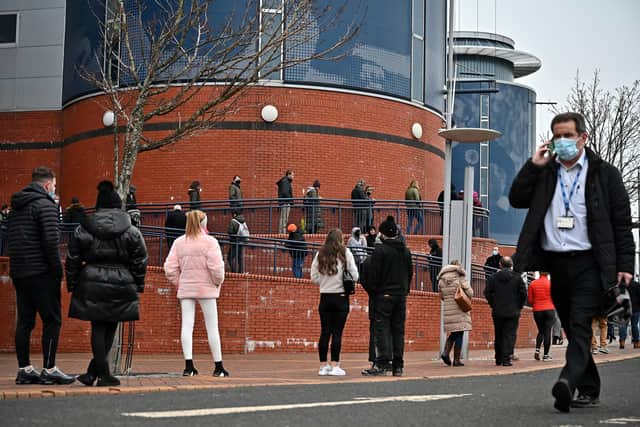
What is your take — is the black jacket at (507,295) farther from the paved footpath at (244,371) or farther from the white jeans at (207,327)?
the white jeans at (207,327)

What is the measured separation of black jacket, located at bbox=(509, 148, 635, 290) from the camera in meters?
7.63

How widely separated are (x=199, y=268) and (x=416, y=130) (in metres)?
18.1

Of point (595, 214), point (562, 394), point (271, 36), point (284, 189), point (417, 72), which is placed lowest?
point (562, 394)

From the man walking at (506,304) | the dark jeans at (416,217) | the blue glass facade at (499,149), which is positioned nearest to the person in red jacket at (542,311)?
the man walking at (506,304)

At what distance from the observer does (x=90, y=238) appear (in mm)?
10516

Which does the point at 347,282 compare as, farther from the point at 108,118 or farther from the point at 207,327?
the point at 108,118

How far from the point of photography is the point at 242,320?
19.8 meters

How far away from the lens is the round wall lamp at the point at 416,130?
30125mm

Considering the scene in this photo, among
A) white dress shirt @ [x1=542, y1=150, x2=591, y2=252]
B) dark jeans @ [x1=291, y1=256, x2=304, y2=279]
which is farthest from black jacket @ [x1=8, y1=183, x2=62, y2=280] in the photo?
dark jeans @ [x1=291, y1=256, x2=304, y2=279]

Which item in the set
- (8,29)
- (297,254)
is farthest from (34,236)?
(8,29)

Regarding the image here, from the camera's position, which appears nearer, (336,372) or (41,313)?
(41,313)

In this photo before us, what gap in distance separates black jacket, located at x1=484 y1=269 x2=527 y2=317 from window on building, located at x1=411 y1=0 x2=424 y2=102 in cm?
1336

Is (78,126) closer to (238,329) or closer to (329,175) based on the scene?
(329,175)

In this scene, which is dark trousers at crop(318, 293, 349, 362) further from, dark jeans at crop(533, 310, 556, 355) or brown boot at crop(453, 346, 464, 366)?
dark jeans at crop(533, 310, 556, 355)
